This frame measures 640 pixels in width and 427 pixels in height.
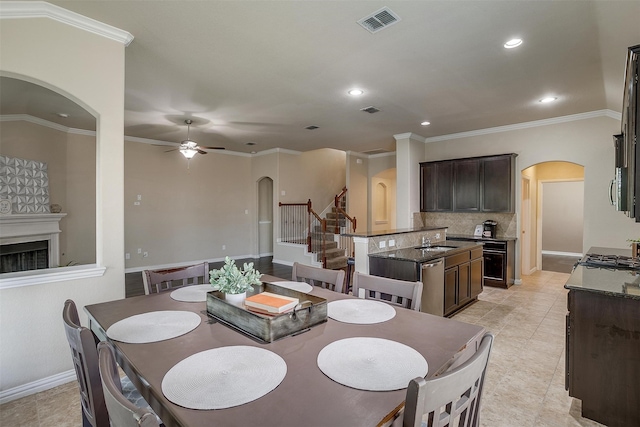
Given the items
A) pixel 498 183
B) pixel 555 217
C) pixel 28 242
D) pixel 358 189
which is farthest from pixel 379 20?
pixel 555 217

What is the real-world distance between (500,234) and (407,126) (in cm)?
279

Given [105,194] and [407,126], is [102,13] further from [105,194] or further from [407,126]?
[407,126]

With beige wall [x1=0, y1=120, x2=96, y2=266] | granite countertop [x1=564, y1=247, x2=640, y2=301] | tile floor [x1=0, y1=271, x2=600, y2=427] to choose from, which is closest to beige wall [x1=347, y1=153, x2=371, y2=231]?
tile floor [x1=0, y1=271, x2=600, y2=427]

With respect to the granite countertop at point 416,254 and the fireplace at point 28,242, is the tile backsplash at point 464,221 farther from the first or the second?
the fireplace at point 28,242

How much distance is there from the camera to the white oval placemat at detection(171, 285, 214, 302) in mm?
1972

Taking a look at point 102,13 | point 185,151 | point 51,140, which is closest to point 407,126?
point 185,151

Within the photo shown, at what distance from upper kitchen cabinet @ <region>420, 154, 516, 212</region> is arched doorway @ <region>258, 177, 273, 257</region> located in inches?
179

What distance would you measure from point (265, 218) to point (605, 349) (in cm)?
809

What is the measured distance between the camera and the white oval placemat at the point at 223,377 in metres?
0.95

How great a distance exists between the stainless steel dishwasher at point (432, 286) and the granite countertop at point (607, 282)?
1248mm

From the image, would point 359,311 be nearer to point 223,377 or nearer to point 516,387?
point 223,377

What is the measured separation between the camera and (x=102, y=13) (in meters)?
2.46

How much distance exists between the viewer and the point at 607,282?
7.29 feet

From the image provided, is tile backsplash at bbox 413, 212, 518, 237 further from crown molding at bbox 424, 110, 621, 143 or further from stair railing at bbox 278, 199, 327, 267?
stair railing at bbox 278, 199, 327, 267
